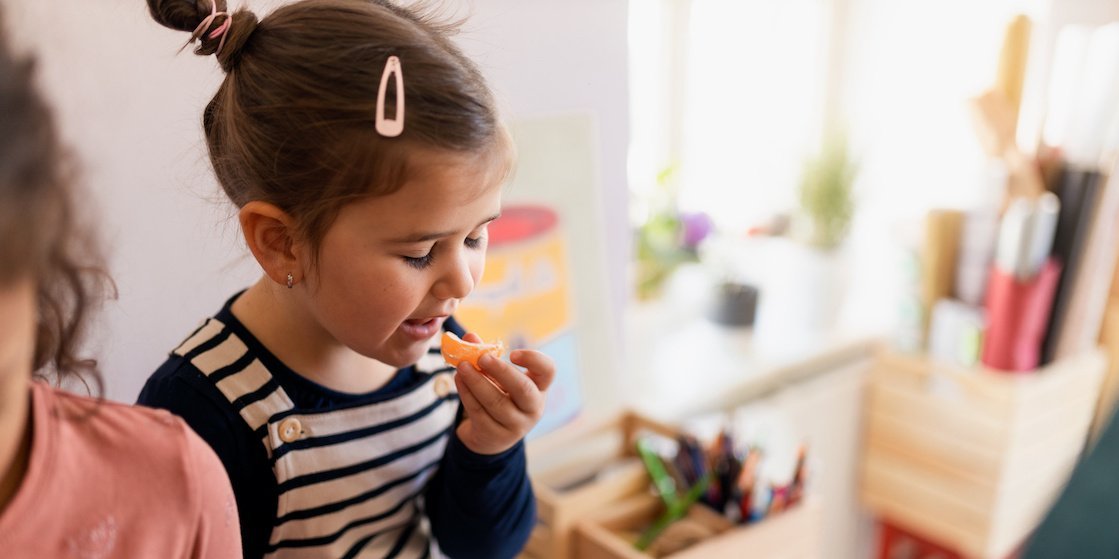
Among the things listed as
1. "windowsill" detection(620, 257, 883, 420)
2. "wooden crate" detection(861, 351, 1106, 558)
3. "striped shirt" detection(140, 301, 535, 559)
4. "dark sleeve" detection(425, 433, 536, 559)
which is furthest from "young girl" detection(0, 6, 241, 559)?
"wooden crate" detection(861, 351, 1106, 558)

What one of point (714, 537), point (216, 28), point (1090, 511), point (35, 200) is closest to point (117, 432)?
point (35, 200)

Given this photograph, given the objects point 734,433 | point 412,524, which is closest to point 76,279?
point 412,524

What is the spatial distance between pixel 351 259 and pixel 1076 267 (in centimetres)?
131

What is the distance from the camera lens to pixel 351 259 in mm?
510

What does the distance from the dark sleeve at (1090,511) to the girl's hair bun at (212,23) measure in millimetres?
507

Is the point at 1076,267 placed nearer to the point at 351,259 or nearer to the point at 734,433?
the point at 734,433

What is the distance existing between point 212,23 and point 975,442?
1.37 metres

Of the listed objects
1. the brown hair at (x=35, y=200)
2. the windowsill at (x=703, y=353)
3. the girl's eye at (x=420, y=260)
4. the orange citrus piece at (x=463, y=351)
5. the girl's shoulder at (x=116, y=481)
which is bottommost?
the windowsill at (x=703, y=353)

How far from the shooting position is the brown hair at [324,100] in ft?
1.56

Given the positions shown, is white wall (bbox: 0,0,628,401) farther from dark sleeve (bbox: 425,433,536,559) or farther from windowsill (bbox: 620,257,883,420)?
windowsill (bbox: 620,257,883,420)

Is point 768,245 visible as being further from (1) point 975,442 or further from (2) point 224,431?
(2) point 224,431

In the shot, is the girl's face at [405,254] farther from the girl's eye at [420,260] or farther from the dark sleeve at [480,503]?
the dark sleeve at [480,503]

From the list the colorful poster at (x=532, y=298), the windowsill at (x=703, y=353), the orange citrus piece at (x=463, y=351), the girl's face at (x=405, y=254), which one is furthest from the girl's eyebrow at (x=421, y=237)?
the windowsill at (x=703, y=353)

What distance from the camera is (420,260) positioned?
0.53 m
